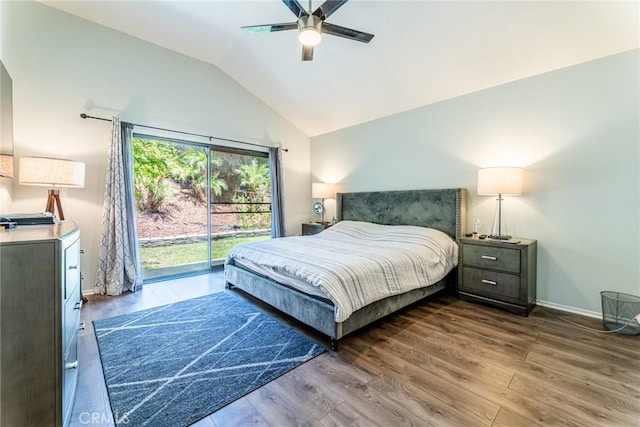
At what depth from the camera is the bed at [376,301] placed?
2180 mm

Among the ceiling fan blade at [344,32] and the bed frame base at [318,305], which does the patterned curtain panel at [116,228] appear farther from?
the ceiling fan blade at [344,32]

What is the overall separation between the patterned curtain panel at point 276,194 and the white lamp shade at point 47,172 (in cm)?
270

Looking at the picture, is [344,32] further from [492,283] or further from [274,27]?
[492,283]

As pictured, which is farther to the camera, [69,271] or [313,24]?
[313,24]

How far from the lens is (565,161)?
110 inches

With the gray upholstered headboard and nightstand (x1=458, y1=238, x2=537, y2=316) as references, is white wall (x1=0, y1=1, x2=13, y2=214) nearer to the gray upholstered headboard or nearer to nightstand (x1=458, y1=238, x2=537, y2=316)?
the gray upholstered headboard

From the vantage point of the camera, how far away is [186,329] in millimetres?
2438

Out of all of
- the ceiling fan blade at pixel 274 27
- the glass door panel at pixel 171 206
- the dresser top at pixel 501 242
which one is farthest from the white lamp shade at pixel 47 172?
the dresser top at pixel 501 242

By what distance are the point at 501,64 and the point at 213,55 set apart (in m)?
3.79

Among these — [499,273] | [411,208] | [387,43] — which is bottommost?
[499,273]

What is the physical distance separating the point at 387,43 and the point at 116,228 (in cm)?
388

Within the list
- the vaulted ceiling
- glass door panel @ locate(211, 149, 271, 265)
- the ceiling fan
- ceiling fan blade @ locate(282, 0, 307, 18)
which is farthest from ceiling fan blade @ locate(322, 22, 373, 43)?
glass door panel @ locate(211, 149, 271, 265)

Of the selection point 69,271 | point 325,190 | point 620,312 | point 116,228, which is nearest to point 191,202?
point 116,228

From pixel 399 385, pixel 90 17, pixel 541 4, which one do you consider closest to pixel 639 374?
pixel 399 385
